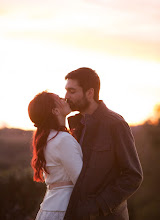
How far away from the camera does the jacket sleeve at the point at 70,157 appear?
3.24 m

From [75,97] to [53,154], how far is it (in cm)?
93

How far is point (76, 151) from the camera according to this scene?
3291 millimetres

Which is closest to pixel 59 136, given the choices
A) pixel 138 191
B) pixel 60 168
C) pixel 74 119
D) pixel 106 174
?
pixel 60 168

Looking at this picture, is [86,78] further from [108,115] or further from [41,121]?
[41,121]

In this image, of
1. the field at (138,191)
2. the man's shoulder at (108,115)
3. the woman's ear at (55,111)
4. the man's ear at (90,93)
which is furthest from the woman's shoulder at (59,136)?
the field at (138,191)

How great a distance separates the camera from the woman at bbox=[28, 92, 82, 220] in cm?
327

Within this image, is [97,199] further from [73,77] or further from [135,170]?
[73,77]

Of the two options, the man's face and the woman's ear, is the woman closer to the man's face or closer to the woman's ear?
the woman's ear

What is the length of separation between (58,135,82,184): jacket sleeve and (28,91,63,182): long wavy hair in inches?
7.8

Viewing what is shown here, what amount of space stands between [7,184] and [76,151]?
925 cm

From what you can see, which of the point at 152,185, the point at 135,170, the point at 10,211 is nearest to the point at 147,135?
the point at 152,185

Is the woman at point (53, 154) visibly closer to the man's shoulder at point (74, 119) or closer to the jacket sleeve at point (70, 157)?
the jacket sleeve at point (70, 157)

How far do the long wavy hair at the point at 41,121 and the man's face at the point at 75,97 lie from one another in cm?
50

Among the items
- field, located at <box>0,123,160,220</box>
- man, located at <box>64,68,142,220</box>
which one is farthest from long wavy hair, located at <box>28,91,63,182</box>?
field, located at <box>0,123,160,220</box>
